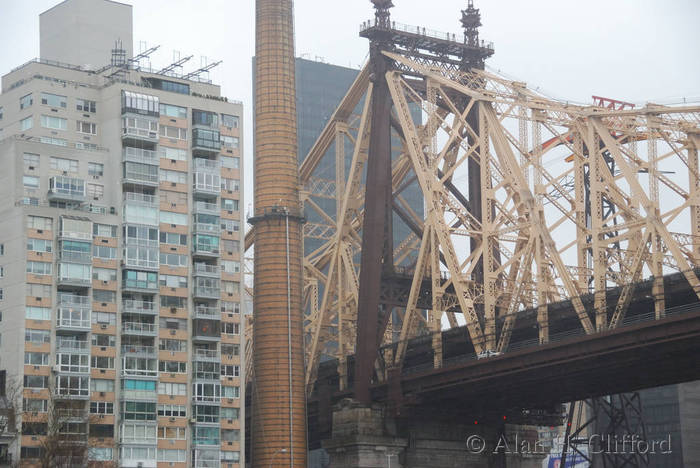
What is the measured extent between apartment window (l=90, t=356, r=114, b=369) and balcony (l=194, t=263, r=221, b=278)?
11.5 meters

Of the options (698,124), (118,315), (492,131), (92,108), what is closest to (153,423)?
(118,315)

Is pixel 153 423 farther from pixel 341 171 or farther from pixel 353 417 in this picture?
pixel 341 171

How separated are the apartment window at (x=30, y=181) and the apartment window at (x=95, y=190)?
474 cm

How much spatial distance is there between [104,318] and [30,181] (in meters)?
13.3

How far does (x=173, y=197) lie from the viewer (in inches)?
5340

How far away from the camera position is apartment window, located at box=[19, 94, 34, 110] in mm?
136875

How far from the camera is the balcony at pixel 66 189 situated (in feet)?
427

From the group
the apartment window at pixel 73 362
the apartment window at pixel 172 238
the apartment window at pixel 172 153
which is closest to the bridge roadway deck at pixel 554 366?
the apartment window at pixel 172 238

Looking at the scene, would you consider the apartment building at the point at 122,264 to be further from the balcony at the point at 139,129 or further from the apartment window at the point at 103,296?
the apartment window at the point at 103,296

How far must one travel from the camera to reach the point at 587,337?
116312 mm

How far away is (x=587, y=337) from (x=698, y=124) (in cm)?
2233

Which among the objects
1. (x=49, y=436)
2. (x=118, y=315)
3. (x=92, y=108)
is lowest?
(x=49, y=436)

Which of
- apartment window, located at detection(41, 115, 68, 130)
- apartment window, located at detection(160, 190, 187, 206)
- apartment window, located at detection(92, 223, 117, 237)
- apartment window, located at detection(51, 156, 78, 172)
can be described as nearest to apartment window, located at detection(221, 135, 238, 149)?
apartment window, located at detection(160, 190, 187, 206)

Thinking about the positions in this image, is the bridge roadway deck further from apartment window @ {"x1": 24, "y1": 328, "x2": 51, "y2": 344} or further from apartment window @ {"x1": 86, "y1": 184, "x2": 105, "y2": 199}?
apartment window @ {"x1": 24, "y1": 328, "x2": 51, "y2": 344}
